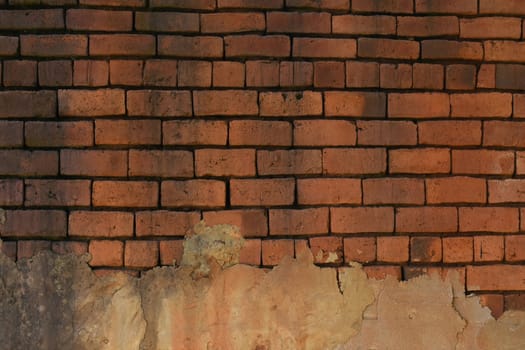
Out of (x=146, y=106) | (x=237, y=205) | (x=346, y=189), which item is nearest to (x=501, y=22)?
(x=346, y=189)

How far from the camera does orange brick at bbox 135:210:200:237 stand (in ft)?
6.98

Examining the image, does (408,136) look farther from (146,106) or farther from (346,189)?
(146,106)

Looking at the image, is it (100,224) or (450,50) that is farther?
(450,50)

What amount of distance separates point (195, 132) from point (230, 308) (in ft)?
2.16

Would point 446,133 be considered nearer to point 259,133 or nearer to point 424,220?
point 424,220

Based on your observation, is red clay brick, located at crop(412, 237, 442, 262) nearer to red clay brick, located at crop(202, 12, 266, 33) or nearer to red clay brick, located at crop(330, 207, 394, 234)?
red clay brick, located at crop(330, 207, 394, 234)

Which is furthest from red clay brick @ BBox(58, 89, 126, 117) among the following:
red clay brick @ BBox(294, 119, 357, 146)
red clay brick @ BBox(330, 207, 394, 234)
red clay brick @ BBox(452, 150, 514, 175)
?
red clay brick @ BBox(452, 150, 514, 175)

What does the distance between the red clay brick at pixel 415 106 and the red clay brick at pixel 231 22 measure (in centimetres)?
57

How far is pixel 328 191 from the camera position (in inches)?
85.6

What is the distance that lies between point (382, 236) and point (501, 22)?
37.4 inches

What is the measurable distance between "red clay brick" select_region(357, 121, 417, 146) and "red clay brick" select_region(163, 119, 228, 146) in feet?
1.71

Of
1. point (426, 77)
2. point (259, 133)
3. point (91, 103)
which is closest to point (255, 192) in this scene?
point (259, 133)

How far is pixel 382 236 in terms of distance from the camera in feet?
7.18

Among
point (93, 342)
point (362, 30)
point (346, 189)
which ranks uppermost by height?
point (362, 30)
